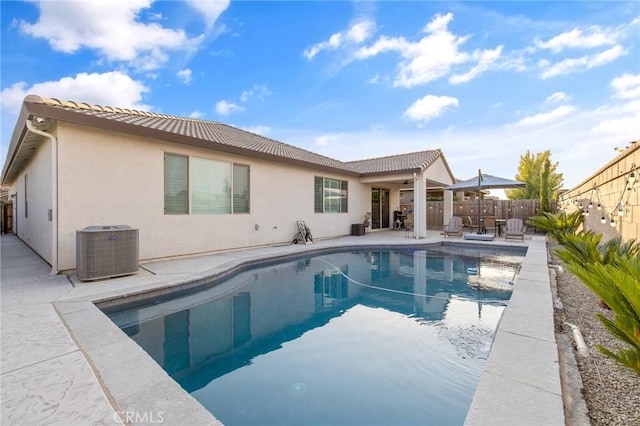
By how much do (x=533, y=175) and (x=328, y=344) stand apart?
83.1ft

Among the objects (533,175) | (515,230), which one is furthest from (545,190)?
(515,230)

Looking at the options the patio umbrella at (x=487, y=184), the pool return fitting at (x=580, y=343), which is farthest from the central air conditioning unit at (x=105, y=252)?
the patio umbrella at (x=487, y=184)

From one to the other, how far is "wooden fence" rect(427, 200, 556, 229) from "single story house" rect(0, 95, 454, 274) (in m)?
6.99

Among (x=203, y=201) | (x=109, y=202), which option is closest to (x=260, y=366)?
(x=109, y=202)

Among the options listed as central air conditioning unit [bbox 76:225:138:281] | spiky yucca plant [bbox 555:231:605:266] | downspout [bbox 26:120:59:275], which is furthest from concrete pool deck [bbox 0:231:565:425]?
downspout [bbox 26:120:59:275]

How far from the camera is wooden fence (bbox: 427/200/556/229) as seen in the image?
55.4ft

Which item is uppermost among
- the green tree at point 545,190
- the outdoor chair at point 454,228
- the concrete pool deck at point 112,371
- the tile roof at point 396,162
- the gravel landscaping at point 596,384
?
the tile roof at point 396,162

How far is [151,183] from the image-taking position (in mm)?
7645

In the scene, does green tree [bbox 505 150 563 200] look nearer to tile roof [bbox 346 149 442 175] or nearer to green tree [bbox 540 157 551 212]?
green tree [bbox 540 157 551 212]

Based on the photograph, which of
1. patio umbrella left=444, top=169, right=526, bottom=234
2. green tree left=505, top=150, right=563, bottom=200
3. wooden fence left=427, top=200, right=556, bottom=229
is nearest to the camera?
patio umbrella left=444, top=169, right=526, bottom=234

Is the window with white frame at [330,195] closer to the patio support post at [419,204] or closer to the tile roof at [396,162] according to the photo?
the tile roof at [396,162]

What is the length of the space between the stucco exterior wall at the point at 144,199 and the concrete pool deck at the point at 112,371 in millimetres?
2422

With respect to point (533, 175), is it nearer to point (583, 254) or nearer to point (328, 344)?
point (583, 254)

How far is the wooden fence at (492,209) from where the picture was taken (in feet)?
55.4
